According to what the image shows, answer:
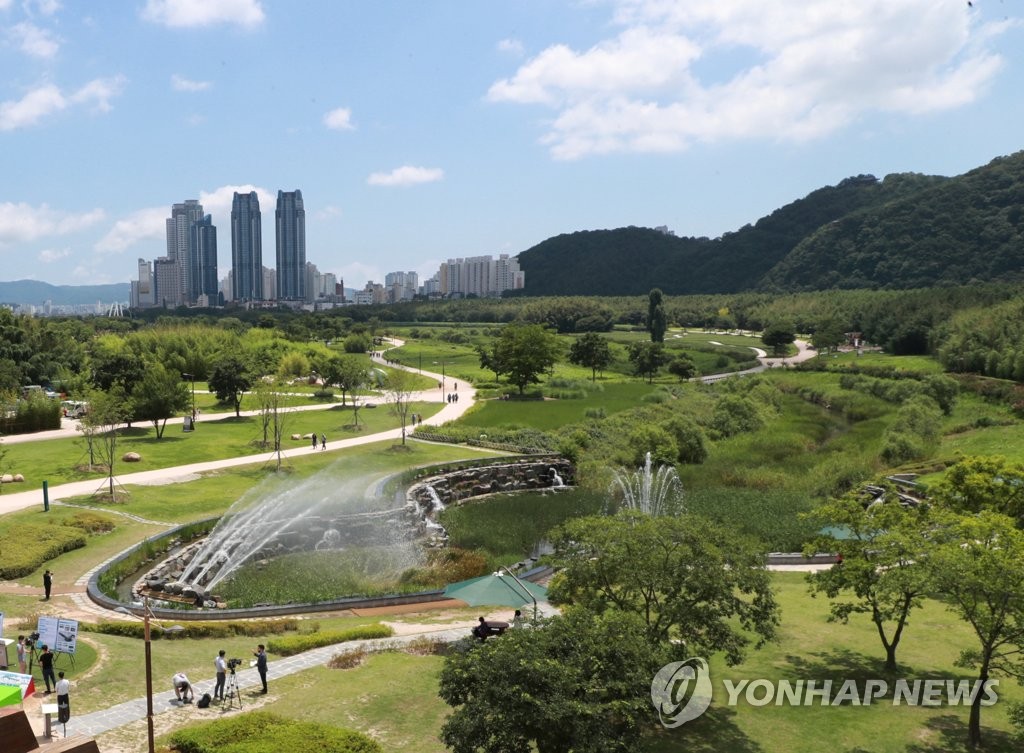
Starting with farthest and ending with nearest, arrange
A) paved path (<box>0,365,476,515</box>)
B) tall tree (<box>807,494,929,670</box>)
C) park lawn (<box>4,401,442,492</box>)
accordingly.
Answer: park lawn (<box>4,401,442,492</box>) < paved path (<box>0,365,476,515</box>) < tall tree (<box>807,494,929,670</box>)

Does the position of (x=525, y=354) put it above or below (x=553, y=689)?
above

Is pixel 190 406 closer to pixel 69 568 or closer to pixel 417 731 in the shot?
pixel 69 568

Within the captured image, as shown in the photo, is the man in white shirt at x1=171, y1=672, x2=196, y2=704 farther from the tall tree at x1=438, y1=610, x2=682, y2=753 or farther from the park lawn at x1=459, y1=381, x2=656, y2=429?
the park lawn at x1=459, y1=381, x2=656, y2=429

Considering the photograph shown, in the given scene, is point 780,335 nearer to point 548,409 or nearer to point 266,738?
point 548,409

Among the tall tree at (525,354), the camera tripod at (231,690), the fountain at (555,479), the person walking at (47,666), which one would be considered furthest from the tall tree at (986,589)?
the tall tree at (525,354)

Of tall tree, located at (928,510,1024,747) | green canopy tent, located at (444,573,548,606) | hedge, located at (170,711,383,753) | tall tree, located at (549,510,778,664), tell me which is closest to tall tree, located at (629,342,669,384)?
green canopy tent, located at (444,573,548,606)

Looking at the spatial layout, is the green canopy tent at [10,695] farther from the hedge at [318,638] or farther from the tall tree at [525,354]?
the tall tree at [525,354]

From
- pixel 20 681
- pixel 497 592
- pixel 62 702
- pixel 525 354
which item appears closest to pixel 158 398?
pixel 525 354
